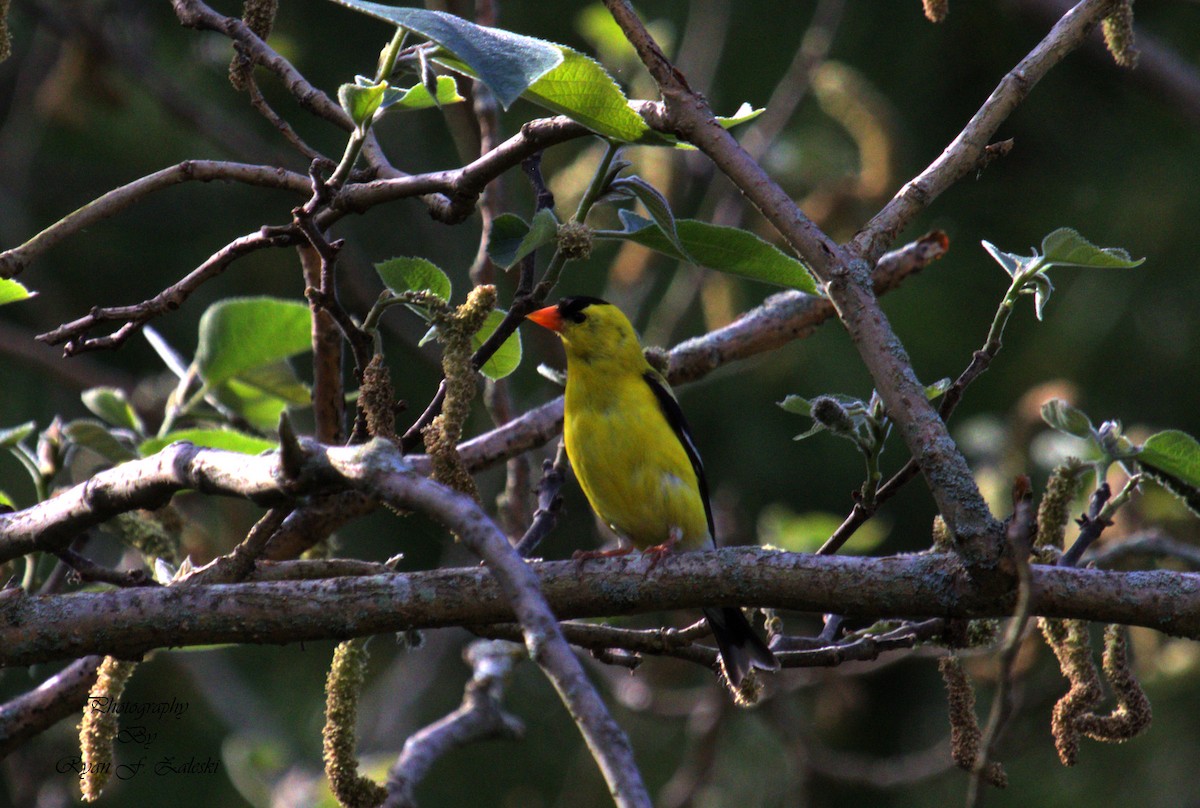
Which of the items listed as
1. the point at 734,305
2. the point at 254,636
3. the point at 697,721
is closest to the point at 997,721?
the point at 254,636

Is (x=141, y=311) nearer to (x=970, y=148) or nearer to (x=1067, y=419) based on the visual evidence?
(x=970, y=148)

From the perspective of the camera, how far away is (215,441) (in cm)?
278

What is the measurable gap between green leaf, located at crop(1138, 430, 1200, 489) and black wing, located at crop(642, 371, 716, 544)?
194 cm

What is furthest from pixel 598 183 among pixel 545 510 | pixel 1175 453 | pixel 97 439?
pixel 97 439

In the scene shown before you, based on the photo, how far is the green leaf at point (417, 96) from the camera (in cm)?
192

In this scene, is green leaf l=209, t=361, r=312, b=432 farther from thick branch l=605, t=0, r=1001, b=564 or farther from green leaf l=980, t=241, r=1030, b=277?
green leaf l=980, t=241, r=1030, b=277

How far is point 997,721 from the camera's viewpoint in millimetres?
1381

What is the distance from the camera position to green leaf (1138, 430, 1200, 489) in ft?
6.97

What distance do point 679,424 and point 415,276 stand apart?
6.41 feet

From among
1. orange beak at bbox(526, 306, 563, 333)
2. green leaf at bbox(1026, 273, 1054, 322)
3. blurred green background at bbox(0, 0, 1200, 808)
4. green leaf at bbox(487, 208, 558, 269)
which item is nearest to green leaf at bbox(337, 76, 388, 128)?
green leaf at bbox(487, 208, 558, 269)

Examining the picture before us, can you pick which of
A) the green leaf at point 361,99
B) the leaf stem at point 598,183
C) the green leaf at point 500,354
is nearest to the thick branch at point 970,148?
the leaf stem at point 598,183

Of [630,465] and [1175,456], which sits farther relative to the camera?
[630,465]

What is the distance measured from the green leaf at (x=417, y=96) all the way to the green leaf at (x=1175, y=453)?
1.37 m

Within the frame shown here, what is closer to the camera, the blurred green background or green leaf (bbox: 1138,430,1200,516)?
green leaf (bbox: 1138,430,1200,516)
